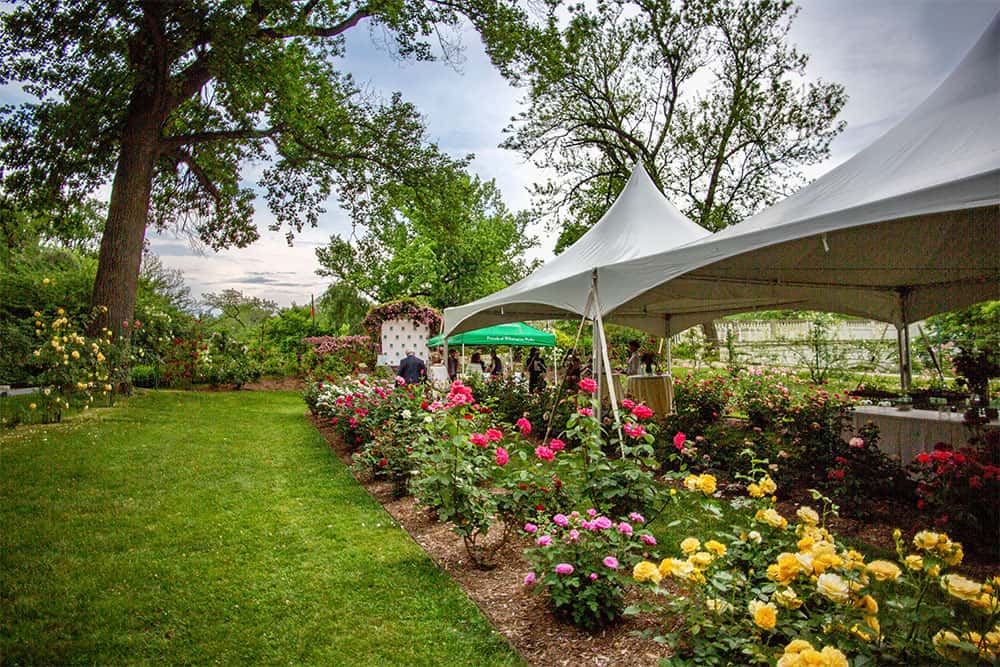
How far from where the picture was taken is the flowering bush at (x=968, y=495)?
3.44 m

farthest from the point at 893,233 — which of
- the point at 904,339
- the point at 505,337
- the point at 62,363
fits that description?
the point at 505,337

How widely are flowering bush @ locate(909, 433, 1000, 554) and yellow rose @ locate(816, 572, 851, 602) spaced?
8.94ft

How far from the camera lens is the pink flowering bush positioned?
2691 millimetres

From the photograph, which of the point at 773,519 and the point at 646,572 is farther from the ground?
the point at 773,519

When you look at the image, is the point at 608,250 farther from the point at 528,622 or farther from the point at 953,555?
the point at 953,555

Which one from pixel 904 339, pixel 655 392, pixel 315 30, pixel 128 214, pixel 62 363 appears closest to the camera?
pixel 62 363

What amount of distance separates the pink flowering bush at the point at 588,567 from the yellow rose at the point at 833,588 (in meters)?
1.24

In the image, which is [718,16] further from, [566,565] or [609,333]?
[566,565]

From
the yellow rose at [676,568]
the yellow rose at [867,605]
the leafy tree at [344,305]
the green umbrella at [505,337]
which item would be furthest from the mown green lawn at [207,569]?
the leafy tree at [344,305]

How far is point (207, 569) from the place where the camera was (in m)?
3.60

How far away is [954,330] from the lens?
464 inches

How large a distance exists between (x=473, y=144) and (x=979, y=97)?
41.8ft

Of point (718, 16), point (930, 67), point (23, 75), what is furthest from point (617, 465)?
point (718, 16)

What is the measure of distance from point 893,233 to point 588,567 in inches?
159
